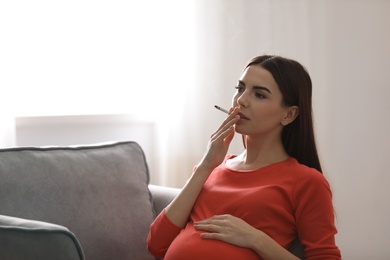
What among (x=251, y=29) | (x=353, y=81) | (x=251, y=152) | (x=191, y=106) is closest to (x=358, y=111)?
(x=353, y=81)

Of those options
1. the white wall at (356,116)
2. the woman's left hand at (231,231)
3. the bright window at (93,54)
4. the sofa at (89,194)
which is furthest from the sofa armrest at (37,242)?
the white wall at (356,116)

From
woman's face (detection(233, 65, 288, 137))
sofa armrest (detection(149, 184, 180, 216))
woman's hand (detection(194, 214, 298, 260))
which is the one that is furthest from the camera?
sofa armrest (detection(149, 184, 180, 216))

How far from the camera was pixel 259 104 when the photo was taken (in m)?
1.64

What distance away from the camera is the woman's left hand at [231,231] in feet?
5.02

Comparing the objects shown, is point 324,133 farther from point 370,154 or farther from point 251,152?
point 251,152

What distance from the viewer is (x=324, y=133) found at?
2887mm

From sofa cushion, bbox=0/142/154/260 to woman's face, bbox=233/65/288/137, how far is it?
1.87 ft

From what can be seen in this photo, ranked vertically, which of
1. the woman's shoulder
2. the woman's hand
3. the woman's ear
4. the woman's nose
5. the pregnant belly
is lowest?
the pregnant belly

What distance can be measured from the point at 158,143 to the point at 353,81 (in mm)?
1031

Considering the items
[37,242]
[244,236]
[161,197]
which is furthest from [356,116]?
[37,242]

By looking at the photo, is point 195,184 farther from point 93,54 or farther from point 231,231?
→ point 93,54

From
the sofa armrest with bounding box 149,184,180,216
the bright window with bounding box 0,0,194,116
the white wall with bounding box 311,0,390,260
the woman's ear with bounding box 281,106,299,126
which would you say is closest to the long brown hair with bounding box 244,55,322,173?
the woman's ear with bounding box 281,106,299,126

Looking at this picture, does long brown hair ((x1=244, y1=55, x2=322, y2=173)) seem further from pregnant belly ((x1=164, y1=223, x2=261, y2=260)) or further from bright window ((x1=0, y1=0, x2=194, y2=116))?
bright window ((x1=0, y1=0, x2=194, y2=116))

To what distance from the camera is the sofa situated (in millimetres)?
1848
